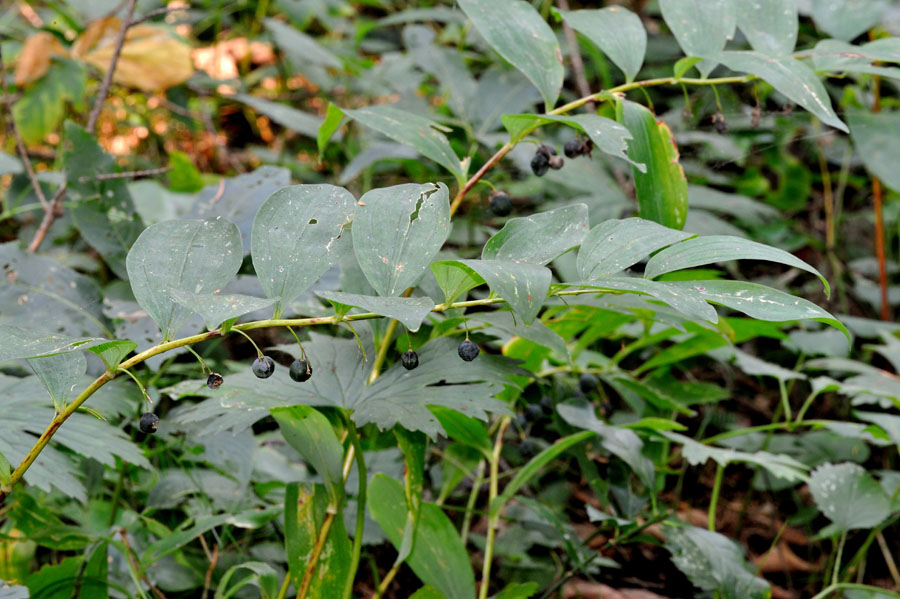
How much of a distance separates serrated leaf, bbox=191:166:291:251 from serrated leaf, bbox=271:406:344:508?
1.41 feet

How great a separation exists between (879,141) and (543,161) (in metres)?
1.25

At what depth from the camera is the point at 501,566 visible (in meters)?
1.27

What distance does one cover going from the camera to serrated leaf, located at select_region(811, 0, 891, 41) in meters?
1.68

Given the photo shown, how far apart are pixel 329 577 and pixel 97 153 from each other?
2.84 ft

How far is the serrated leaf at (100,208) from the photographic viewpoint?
3.96 ft

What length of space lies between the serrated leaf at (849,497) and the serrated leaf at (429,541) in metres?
0.59

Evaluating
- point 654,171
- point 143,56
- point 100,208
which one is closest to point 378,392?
point 654,171

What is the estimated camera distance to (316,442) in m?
0.80

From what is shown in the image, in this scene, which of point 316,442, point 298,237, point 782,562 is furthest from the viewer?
point 782,562

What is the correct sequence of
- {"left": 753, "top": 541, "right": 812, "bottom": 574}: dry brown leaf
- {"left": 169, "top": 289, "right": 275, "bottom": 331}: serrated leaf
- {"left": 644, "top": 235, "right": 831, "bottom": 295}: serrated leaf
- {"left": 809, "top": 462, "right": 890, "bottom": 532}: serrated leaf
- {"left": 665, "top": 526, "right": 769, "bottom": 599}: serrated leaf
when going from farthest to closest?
{"left": 753, "top": 541, "right": 812, "bottom": 574}: dry brown leaf
{"left": 809, "top": 462, "right": 890, "bottom": 532}: serrated leaf
{"left": 665, "top": 526, "right": 769, "bottom": 599}: serrated leaf
{"left": 644, "top": 235, "right": 831, "bottom": 295}: serrated leaf
{"left": 169, "top": 289, "right": 275, "bottom": 331}: serrated leaf

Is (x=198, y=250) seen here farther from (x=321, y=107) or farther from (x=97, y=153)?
(x=321, y=107)

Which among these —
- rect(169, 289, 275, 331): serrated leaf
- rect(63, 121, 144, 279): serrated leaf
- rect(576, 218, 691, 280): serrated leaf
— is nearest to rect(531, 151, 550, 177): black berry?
rect(576, 218, 691, 280): serrated leaf

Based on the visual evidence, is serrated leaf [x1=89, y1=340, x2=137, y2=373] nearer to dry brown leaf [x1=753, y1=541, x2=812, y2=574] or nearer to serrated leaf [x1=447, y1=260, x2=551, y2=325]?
serrated leaf [x1=447, y1=260, x2=551, y2=325]

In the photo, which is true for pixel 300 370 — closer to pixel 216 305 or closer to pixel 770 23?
pixel 216 305
